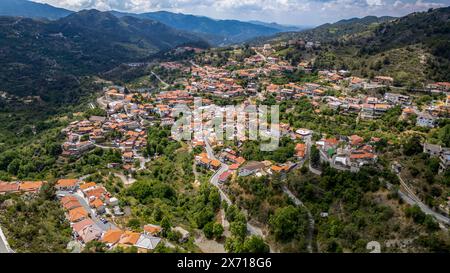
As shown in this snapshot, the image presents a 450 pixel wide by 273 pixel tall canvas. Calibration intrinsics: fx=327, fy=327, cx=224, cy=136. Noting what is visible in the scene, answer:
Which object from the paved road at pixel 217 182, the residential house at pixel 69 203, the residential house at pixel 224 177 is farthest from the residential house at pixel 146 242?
the residential house at pixel 224 177

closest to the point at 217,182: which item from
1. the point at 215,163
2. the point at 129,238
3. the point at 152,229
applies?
the point at 215,163

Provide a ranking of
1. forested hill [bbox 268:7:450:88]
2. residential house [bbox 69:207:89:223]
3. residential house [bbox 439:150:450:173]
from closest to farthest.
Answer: residential house [bbox 69:207:89:223] → residential house [bbox 439:150:450:173] → forested hill [bbox 268:7:450:88]

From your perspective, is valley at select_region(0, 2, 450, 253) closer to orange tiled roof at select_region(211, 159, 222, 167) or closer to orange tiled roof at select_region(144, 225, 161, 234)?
orange tiled roof at select_region(211, 159, 222, 167)

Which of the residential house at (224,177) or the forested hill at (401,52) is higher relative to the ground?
the forested hill at (401,52)

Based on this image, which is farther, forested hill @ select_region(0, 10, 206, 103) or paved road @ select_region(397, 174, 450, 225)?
forested hill @ select_region(0, 10, 206, 103)

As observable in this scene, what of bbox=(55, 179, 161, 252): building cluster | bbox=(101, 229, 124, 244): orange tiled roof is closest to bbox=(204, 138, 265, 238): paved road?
bbox=(55, 179, 161, 252): building cluster

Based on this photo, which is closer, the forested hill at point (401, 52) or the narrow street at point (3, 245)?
the narrow street at point (3, 245)

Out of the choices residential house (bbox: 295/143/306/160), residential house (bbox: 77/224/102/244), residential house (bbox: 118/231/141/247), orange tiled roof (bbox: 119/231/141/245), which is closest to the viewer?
residential house (bbox: 118/231/141/247)

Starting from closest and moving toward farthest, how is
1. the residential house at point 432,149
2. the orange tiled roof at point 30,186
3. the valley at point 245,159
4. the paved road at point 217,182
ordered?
the valley at point 245,159 → the paved road at point 217,182 → the residential house at point 432,149 → the orange tiled roof at point 30,186

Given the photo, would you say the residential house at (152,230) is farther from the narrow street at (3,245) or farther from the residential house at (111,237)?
the narrow street at (3,245)

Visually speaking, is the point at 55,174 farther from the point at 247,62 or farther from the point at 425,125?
the point at 247,62
